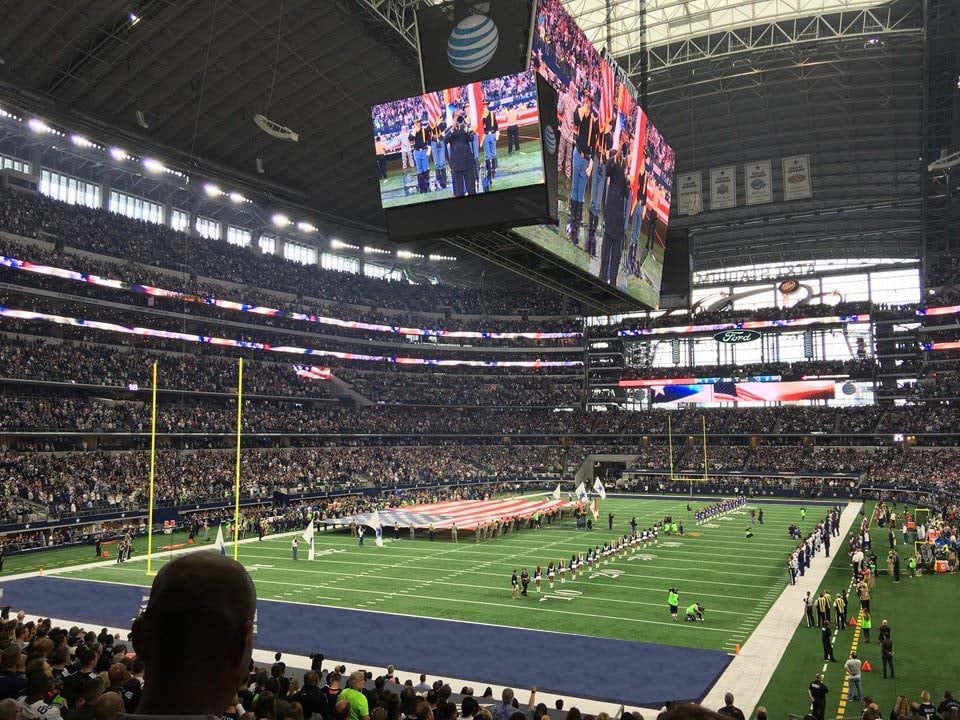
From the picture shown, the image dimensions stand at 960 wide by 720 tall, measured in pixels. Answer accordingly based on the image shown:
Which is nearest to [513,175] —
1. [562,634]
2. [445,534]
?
[562,634]

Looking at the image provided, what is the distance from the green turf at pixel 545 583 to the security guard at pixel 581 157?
1295 cm

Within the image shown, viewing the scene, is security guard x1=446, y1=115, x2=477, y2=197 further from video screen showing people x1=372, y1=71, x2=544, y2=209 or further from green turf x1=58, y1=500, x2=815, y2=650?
green turf x1=58, y1=500, x2=815, y2=650

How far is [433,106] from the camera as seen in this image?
84.5 ft

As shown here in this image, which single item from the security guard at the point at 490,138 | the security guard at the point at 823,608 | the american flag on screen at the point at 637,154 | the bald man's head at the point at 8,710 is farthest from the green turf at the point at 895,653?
the american flag on screen at the point at 637,154

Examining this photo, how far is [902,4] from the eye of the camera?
46.2m

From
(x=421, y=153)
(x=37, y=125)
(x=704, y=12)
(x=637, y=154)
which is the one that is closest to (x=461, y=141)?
(x=421, y=153)

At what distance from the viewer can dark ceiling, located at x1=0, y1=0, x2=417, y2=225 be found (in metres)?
37.7

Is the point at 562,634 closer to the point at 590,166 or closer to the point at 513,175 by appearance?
the point at 513,175

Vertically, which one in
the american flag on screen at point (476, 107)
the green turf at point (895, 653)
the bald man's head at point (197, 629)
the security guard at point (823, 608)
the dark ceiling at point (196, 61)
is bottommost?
the green turf at point (895, 653)

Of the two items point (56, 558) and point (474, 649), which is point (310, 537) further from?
point (474, 649)

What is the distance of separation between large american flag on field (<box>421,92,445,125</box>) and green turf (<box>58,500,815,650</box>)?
16507 millimetres

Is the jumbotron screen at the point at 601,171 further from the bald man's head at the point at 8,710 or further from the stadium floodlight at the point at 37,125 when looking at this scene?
the stadium floodlight at the point at 37,125

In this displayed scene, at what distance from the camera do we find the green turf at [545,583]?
76.5 ft

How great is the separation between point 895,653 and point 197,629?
867 inches
